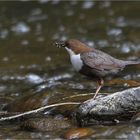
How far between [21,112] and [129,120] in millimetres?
1394

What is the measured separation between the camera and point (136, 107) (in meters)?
5.68

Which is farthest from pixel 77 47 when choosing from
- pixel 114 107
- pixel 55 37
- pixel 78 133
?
pixel 55 37

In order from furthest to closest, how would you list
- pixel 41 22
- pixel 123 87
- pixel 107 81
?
pixel 41 22 → pixel 107 81 → pixel 123 87

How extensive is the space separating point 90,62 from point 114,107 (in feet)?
2.02

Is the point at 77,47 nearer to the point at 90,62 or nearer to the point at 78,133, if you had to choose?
the point at 90,62

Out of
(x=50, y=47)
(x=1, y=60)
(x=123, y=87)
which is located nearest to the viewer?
(x=123, y=87)

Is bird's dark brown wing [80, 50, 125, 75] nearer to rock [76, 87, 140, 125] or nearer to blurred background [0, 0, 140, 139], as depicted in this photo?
rock [76, 87, 140, 125]

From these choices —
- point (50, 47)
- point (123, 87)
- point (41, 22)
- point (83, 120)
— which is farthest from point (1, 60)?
point (83, 120)

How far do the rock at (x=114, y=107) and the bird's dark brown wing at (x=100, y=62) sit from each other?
1.45 feet

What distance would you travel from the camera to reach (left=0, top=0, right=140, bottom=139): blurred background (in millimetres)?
8328

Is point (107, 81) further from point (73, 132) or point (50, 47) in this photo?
point (50, 47)

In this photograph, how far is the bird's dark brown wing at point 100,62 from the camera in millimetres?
5959

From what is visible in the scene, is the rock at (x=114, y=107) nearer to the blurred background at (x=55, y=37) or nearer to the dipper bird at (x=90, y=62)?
the dipper bird at (x=90, y=62)

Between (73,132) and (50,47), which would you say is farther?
(50,47)
